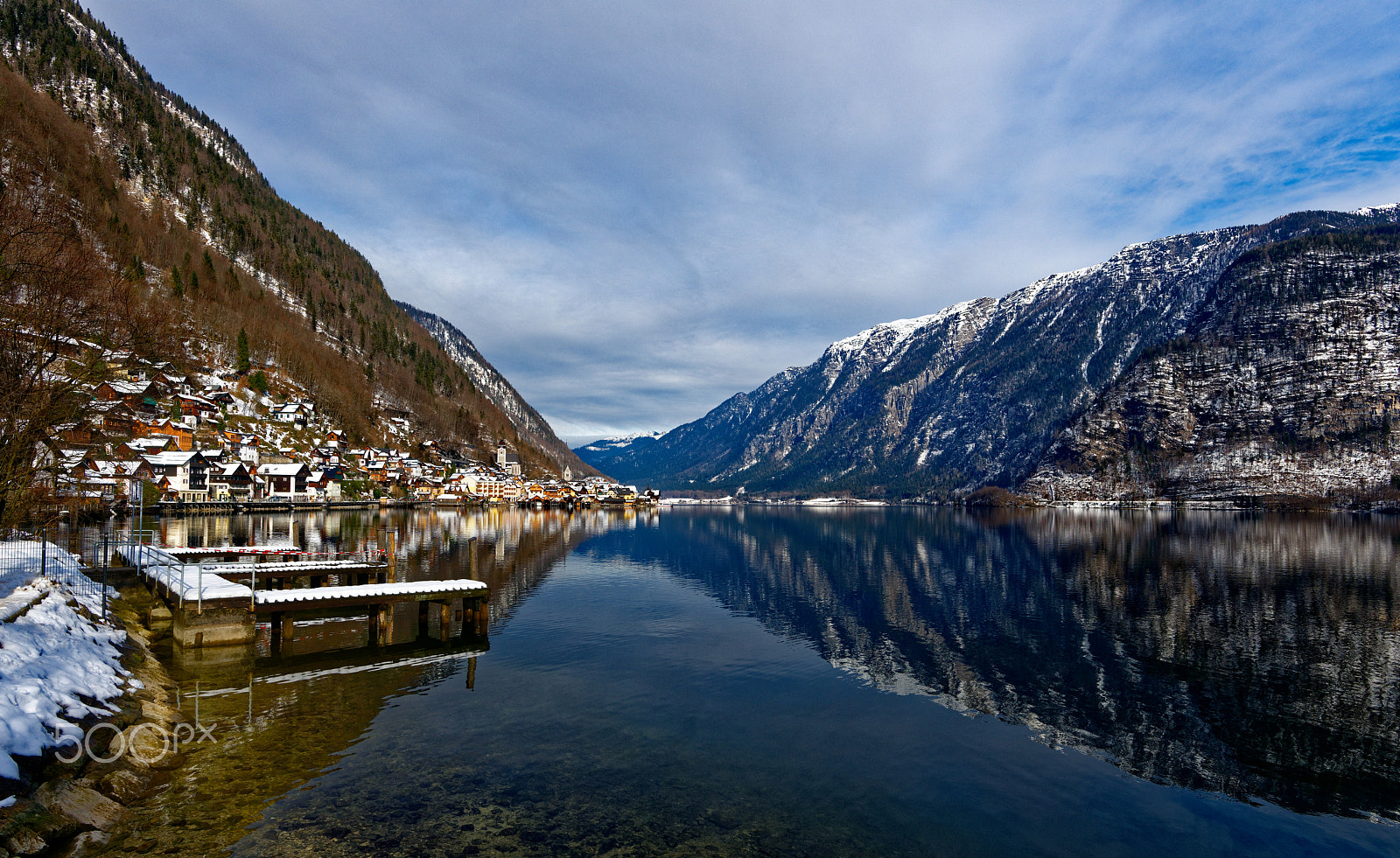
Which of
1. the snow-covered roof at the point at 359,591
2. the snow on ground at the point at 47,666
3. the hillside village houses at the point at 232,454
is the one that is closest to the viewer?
the snow on ground at the point at 47,666

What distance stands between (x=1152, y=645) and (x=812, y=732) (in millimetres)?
22931

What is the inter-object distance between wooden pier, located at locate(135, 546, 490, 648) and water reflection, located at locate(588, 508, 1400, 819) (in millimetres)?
18526

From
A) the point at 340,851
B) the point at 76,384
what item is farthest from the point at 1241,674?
the point at 76,384

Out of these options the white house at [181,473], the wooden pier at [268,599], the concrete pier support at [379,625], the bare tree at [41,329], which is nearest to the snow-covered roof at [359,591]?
the wooden pier at [268,599]

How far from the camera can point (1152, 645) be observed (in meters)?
33.9

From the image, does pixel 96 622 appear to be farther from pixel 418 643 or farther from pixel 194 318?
pixel 194 318

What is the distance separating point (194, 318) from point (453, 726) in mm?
192249

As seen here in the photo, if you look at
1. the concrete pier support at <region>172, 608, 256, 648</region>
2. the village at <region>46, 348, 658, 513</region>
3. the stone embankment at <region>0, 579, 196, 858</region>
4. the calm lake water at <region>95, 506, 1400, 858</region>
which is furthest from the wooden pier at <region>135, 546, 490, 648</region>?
the village at <region>46, 348, 658, 513</region>

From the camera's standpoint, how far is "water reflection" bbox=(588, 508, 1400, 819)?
20.0 m

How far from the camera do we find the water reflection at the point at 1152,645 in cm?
1998

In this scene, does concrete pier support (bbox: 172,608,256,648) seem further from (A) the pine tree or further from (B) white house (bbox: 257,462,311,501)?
(A) the pine tree

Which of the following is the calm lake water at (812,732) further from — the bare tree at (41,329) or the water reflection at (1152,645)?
the bare tree at (41,329)

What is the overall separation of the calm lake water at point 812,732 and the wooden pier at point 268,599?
1157 millimetres

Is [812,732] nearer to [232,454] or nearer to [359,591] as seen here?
[359,591]
